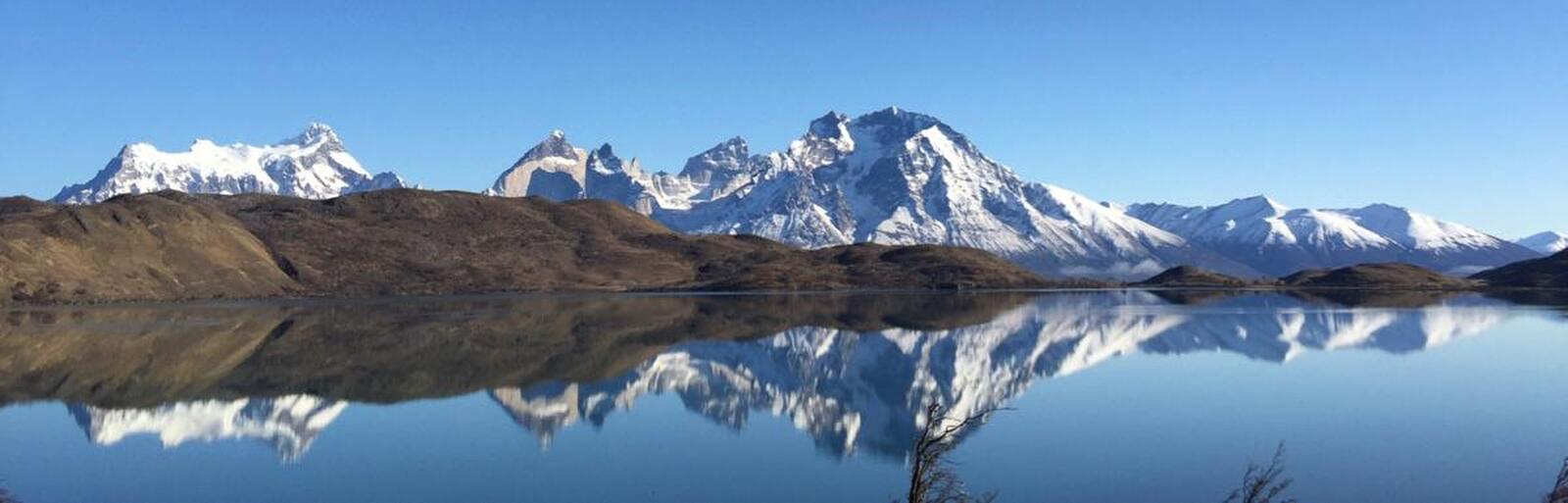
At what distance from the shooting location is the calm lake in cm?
4212

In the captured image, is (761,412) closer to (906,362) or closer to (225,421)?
(225,421)

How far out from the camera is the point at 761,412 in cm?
6262

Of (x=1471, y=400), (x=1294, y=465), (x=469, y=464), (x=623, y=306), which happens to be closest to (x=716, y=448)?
(x=469, y=464)

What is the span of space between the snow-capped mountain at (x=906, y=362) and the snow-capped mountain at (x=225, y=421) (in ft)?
33.5

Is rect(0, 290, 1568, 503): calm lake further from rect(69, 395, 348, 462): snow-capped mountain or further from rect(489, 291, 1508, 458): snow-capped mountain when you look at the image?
rect(489, 291, 1508, 458): snow-capped mountain

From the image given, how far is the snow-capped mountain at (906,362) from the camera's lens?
201ft

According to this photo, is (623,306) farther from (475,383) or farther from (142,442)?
(142,442)

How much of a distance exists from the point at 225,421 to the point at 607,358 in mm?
36350

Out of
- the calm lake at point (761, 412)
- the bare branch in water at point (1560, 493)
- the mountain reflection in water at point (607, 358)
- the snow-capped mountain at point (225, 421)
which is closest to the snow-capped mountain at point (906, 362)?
the mountain reflection in water at point (607, 358)

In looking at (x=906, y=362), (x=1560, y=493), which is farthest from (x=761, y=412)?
(x=1560, y=493)

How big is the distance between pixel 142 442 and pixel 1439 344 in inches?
3925

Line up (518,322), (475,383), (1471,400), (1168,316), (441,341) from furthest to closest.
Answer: (1168,316)
(518,322)
(441,341)
(475,383)
(1471,400)

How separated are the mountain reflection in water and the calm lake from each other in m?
0.44

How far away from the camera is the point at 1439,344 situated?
10175 cm
